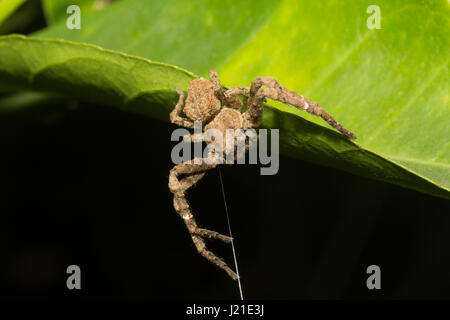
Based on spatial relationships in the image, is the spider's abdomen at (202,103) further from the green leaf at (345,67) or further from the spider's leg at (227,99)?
the green leaf at (345,67)

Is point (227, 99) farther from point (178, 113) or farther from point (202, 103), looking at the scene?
point (178, 113)

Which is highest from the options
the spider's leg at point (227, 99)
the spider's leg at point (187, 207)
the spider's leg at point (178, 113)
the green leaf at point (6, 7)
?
the green leaf at point (6, 7)

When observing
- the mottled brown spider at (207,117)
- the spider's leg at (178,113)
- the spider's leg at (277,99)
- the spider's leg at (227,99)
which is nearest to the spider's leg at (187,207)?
the mottled brown spider at (207,117)

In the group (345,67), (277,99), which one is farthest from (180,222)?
(345,67)

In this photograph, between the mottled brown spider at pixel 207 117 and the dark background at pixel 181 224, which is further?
the dark background at pixel 181 224

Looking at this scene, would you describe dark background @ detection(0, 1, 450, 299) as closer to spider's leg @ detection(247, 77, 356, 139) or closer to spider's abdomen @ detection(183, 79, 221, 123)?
spider's abdomen @ detection(183, 79, 221, 123)

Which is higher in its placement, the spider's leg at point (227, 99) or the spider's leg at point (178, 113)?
the spider's leg at point (227, 99)
